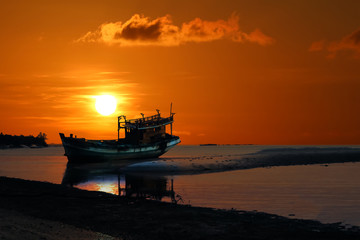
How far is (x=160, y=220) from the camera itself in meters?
17.7

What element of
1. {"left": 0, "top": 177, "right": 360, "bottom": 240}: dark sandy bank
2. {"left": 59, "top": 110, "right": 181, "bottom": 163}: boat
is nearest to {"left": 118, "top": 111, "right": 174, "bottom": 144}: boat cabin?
{"left": 59, "top": 110, "right": 181, "bottom": 163}: boat

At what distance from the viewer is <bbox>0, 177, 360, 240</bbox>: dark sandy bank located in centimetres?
1494

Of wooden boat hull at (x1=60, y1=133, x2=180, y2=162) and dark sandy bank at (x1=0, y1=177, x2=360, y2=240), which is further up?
wooden boat hull at (x1=60, y1=133, x2=180, y2=162)

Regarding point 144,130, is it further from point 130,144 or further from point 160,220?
point 160,220

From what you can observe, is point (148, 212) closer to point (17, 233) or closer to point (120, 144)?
point (17, 233)

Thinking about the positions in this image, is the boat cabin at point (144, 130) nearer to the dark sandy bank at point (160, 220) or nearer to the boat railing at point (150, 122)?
the boat railing at point (150, 122)

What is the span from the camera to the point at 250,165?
2306 inches

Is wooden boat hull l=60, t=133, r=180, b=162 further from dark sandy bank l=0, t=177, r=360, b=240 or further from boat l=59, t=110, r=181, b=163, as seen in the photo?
dark sandy bank l=0, t=177, r=360, b=240

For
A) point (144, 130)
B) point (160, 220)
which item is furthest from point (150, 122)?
point (160, 220)

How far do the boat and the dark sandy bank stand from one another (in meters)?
42.7

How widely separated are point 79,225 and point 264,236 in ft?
21.8

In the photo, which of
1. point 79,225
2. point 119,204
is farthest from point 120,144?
point 79,225

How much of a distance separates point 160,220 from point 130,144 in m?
57.4

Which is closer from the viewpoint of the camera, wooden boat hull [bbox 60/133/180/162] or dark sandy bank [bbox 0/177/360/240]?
dark sandy bank [bbox 0/177/360/240]
